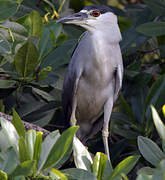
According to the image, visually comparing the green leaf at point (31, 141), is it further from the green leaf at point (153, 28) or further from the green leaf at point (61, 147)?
the green leaf at point (153, 28)

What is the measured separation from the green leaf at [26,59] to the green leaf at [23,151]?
0.99 meters

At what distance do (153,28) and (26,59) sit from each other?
0.97 meters

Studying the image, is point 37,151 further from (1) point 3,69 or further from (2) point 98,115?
(2) point 98,115

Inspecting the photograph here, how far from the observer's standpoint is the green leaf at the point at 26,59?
252 cm

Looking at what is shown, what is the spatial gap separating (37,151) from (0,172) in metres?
0.23

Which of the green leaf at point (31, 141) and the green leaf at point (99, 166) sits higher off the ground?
the green leaf at point (31, 141)

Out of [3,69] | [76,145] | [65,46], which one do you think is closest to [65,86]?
[65,46]

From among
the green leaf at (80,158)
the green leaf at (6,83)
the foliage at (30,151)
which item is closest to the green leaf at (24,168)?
the foliage at (30,151)

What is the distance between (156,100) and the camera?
9.80 ft

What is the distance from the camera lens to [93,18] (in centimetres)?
308

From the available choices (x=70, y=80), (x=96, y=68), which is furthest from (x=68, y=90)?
(x=96, y=68)

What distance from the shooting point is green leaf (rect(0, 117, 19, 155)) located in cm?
168

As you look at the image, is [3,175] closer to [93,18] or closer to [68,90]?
[68,90]

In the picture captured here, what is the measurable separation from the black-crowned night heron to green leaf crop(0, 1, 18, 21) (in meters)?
0.77
